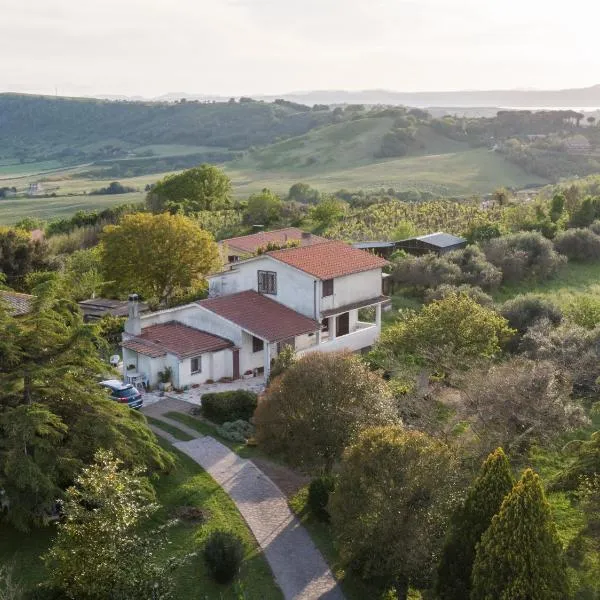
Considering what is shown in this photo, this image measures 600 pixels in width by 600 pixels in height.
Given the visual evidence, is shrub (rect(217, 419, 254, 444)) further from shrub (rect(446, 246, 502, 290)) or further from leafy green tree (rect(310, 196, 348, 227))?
leafy green tree (rect(310, 196, 348, 227))

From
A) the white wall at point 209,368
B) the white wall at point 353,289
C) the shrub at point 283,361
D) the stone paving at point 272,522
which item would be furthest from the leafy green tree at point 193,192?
the stone paving at point 272,522

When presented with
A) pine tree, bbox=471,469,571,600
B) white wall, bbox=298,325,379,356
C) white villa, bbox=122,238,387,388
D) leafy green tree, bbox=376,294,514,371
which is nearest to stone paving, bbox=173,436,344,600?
pine tree, bbox=471,469,571,600

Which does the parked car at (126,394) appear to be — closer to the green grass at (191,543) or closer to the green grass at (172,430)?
the green grass at (172,430)

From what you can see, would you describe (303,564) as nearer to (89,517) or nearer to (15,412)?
(89,517)

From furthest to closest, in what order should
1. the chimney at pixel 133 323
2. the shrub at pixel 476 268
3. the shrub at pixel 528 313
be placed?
the shrub at pixel 476 268, the shrub at pixel 528 313, the chimney at pixel 133 323

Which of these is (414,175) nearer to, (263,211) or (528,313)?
(263,211)

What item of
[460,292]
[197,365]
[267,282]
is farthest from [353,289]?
[197,365]
